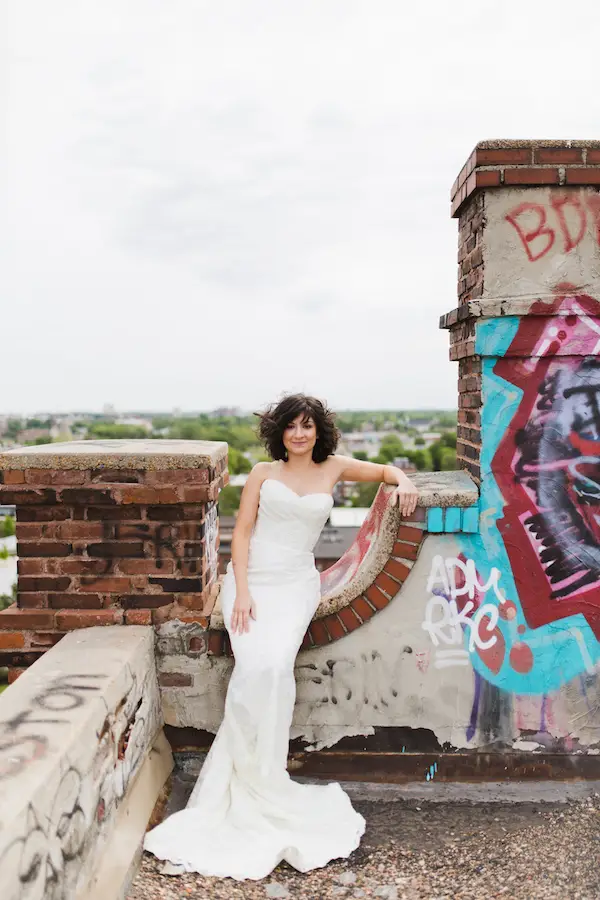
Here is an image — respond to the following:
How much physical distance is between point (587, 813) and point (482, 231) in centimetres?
270

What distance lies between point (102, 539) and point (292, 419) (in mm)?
1073

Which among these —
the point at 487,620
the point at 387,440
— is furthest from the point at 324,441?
the point at 387,440

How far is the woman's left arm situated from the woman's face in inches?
8.4

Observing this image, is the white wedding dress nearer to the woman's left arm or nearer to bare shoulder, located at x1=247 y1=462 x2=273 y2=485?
bare shoulder, located at x1=247 y1=462 x2=273 y2=485

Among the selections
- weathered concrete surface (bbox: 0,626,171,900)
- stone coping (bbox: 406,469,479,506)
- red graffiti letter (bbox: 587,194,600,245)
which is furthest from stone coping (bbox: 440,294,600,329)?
weathered concrete surface (bbox: 0,626,171,900)

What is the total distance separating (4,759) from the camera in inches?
82.4

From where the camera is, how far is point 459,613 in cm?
345

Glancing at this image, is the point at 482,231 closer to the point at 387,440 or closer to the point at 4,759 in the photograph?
the point at 4,759

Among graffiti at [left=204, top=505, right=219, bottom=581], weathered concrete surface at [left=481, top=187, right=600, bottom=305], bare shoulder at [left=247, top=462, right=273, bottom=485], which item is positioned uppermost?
weathered concrete surface at [left=481, top=187, right=600, bottom=305]

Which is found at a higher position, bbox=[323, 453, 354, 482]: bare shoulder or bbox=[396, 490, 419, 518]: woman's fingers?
bbox=[323, 453, 354, 482]: bare shoulder

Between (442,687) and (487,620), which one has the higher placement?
(487,620)

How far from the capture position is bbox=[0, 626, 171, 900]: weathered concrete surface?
6.19 feet

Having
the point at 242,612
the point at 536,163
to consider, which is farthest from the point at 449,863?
the point at 536,163

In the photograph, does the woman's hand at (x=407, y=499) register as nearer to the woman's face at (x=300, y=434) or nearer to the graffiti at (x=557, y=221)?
the woman's face at (x=300, y=434)
